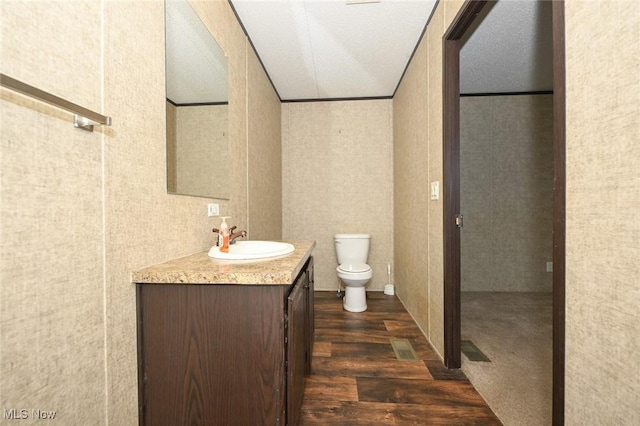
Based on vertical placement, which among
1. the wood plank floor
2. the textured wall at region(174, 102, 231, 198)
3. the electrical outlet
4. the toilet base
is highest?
the textured wall at region(174, 102, 231, 198)

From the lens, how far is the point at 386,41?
6.94 feet

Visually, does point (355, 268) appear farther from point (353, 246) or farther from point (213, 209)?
point (213, 209)

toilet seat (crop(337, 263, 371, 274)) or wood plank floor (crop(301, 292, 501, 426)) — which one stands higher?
toilet seat (crop(337, 263, 371, 274))

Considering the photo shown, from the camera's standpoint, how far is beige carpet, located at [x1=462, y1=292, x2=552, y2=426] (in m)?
1.30

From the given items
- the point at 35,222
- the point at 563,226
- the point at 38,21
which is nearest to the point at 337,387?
the point at 563,226

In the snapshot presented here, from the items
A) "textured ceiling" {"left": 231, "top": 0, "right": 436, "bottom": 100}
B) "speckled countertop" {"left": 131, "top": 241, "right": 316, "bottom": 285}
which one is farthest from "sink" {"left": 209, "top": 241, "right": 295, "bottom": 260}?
"textured ceiling" {"left": 231, "top": 0, "right": 436, "bottom": 100}

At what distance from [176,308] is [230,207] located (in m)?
0.91

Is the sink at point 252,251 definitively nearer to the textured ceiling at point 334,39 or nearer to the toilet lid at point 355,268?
the toilet lid at point 355,268

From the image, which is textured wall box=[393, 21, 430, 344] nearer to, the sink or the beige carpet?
the beige carpet

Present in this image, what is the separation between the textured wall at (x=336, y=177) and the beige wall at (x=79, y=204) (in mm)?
2168

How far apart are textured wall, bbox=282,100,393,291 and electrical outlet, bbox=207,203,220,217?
1.71m

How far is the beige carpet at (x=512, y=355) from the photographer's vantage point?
1298 millimetres

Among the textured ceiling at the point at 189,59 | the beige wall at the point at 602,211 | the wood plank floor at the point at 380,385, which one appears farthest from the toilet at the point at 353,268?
the textured ceiling at the point at 189,59

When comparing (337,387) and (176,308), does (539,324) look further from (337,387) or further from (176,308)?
(176,308)
